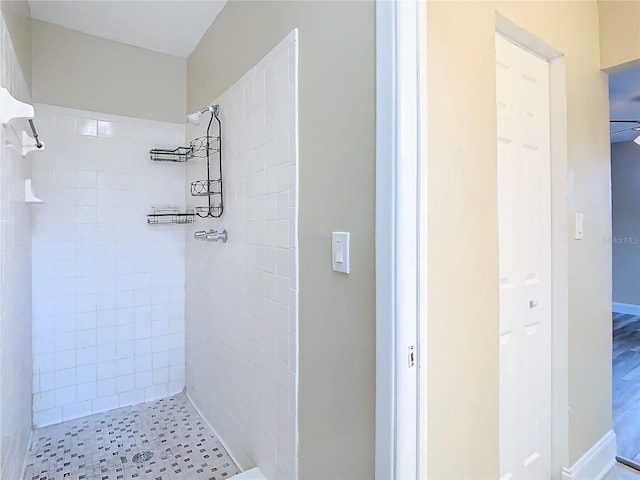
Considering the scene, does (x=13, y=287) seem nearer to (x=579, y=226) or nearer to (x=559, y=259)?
(x=559, y=259)

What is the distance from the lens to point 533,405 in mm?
1571

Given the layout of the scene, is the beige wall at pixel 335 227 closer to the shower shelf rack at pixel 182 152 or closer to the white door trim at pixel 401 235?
the white door trim at pixel 401 235

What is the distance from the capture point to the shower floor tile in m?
1.79

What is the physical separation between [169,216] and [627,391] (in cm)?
356

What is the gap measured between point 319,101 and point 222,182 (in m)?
0.96

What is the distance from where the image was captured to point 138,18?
7.00 ft

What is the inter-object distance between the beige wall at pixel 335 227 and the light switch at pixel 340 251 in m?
0.02

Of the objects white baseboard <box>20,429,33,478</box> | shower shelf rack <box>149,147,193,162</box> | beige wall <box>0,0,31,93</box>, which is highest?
beige wall <box>0,0,31,93</box>

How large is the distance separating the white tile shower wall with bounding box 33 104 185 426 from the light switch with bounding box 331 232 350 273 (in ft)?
5.94

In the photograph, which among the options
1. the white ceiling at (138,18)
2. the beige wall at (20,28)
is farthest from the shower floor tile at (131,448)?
the white ceiling at (138,18)

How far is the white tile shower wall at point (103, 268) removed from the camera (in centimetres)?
222

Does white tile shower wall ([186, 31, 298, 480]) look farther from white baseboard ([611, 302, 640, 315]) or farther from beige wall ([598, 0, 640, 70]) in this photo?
white baseboard ([611, 302, 640, 315])

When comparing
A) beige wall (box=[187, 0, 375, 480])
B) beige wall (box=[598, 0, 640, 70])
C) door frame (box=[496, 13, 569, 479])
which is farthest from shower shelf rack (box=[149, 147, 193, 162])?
beige wall (box=[598, 0, 640, 70])

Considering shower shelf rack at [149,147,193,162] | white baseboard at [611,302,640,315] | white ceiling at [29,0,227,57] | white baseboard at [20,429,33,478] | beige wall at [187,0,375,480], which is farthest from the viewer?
white baseboard at [611,302,640,315]
